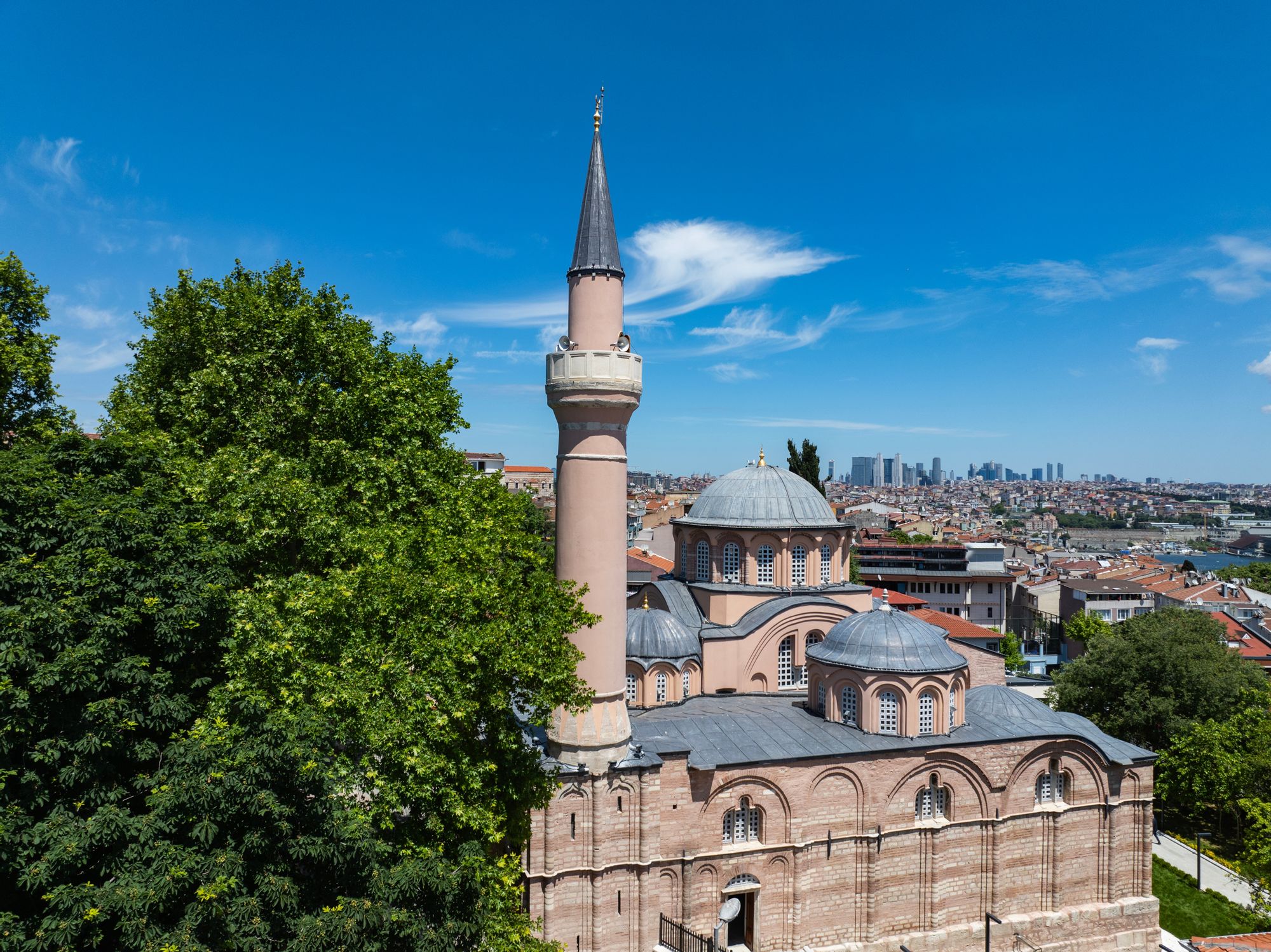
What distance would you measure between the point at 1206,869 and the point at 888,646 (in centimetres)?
1374

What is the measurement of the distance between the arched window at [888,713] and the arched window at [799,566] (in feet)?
18.4

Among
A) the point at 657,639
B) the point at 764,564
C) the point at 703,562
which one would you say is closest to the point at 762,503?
the point at 764,564

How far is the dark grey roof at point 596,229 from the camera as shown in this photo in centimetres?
1534

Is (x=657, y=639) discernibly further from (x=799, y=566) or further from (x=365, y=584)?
(x=365, y=584)

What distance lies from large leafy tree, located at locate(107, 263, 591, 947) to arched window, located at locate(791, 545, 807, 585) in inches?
396

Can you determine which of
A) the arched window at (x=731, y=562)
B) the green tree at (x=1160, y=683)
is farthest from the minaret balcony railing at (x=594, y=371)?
the green tree at (x=1160, y=683)

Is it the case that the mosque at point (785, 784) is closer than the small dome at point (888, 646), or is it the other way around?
the mosque at point (785, 784)

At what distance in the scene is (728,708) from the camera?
2048cm

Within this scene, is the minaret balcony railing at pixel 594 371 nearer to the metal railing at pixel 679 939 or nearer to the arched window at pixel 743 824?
the arched window at pixel 743 824

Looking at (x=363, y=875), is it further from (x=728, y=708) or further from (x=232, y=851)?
(x=728, y=708)

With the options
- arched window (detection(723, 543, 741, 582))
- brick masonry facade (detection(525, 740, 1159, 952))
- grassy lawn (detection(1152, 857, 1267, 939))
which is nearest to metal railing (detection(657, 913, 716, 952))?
brick masonry facade (detection(525, 740, 1159, 952))

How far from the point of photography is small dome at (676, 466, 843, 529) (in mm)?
23438

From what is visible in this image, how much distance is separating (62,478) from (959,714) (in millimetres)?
19350

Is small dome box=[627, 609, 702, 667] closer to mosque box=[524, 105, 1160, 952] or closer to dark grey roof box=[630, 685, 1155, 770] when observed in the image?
mosque box=[524, 105, 1160, 952]
